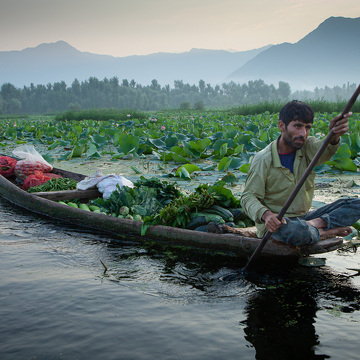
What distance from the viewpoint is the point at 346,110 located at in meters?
2.51

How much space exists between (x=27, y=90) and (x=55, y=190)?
70.4 m

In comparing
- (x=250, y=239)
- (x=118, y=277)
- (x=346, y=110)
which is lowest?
(x=118, y=277)

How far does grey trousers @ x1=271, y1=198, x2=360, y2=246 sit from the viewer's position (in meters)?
3.17

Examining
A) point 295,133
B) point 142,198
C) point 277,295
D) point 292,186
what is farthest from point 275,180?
point 142,198

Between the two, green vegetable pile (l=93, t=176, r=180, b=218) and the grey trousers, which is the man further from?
green vegetable pile (l=93, t=176, r=180, b=218)

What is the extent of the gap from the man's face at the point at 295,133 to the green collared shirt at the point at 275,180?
0.37 ft

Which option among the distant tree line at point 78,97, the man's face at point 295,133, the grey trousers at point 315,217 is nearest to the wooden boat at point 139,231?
the grey trousers at point 315,217

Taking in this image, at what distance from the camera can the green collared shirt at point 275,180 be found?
10.5 feet

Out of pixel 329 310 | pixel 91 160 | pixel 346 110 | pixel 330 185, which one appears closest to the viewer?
pixel 346 110

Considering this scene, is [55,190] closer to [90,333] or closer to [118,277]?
[118,277]

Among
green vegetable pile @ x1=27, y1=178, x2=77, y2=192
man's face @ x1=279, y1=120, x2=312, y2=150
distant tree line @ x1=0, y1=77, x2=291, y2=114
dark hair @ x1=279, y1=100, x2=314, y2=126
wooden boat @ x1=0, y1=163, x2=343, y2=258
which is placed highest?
distant tree line @ x1=0, y1=77, x2=291, y2=114

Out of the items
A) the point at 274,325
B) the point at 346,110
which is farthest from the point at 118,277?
the point at 346,110

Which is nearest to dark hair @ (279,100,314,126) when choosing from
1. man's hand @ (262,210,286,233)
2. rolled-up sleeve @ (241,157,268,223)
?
rolled-up sleeve @ (241,157,268,223)

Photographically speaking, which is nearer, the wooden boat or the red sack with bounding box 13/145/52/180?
the wooden boat
